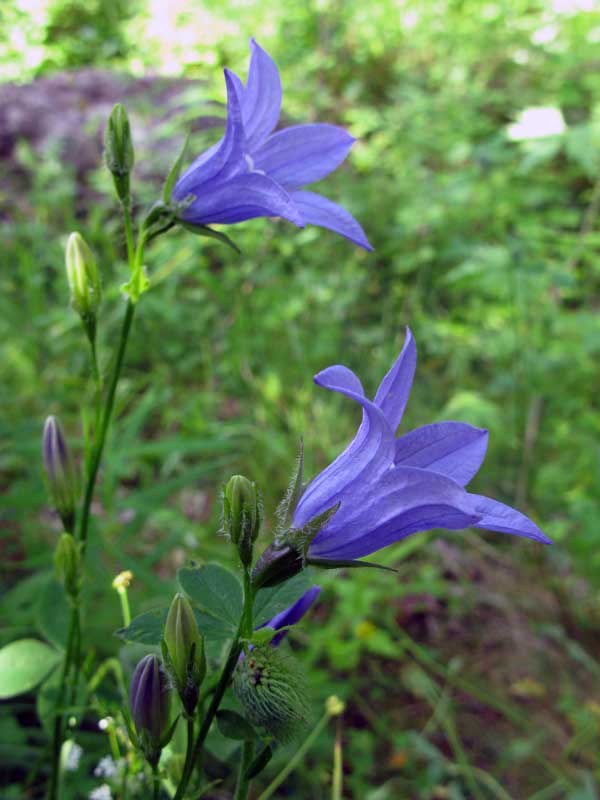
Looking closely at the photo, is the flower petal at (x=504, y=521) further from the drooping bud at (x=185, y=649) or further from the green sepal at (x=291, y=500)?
the drooping bud at (x=185, y=649)

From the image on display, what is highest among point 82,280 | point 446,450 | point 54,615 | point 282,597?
point 82,280

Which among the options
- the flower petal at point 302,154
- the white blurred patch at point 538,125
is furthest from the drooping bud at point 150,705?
the white blurred patch at point 538,125

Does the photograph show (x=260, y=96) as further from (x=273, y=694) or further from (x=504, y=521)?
(x=273, y=694)

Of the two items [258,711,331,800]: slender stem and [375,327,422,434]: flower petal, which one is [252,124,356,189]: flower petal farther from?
[258,711,331,800]: slender stem

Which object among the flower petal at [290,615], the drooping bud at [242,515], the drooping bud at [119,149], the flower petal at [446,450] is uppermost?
the drooping bud at [119,149]

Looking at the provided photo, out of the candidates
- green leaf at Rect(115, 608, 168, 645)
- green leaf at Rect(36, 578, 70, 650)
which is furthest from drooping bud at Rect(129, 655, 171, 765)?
green leaf at Rect(36, 578, 70, 650)

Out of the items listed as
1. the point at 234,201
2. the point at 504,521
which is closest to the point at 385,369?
the point at 234,201
